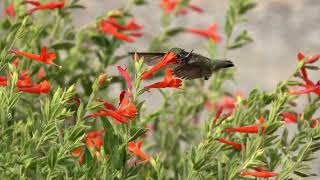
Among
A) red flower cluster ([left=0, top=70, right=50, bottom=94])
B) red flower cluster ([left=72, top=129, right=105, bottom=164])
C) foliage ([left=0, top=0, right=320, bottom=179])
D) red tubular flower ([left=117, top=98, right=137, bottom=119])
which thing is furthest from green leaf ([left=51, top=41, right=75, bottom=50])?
red tubular flower ([left=117, top=98, right=137, bottom=119])

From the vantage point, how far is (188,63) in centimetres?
304

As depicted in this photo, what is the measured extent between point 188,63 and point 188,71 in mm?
41

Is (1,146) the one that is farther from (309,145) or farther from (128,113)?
(309,145)

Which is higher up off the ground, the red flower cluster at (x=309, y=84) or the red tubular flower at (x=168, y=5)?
the red flower cluster at (x=309, y=84)

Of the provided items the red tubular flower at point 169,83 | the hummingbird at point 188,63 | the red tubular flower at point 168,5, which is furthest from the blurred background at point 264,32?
the red tubular flower at point 169,83

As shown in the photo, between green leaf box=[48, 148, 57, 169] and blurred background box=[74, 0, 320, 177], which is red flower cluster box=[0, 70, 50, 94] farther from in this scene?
blurred background box=[74, 0, 320, 177]

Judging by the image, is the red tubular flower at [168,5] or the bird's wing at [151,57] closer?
the bird's wing at [151,57]

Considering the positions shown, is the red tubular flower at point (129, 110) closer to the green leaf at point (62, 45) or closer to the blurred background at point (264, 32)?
the green leaf at point (62, 45)

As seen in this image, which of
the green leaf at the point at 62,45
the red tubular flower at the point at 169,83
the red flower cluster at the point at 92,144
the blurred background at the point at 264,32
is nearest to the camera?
the red tubular flower at the point at 169,83

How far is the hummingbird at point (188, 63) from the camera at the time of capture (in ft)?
9.72

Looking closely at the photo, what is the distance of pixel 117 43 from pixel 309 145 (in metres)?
1.69

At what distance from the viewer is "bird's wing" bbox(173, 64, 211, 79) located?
304 centimetres

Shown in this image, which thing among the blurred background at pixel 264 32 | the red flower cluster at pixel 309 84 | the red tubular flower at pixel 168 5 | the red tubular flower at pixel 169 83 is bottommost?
the blurred background at pixel 264 32

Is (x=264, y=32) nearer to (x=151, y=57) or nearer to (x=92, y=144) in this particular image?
(x=92, y=144)
